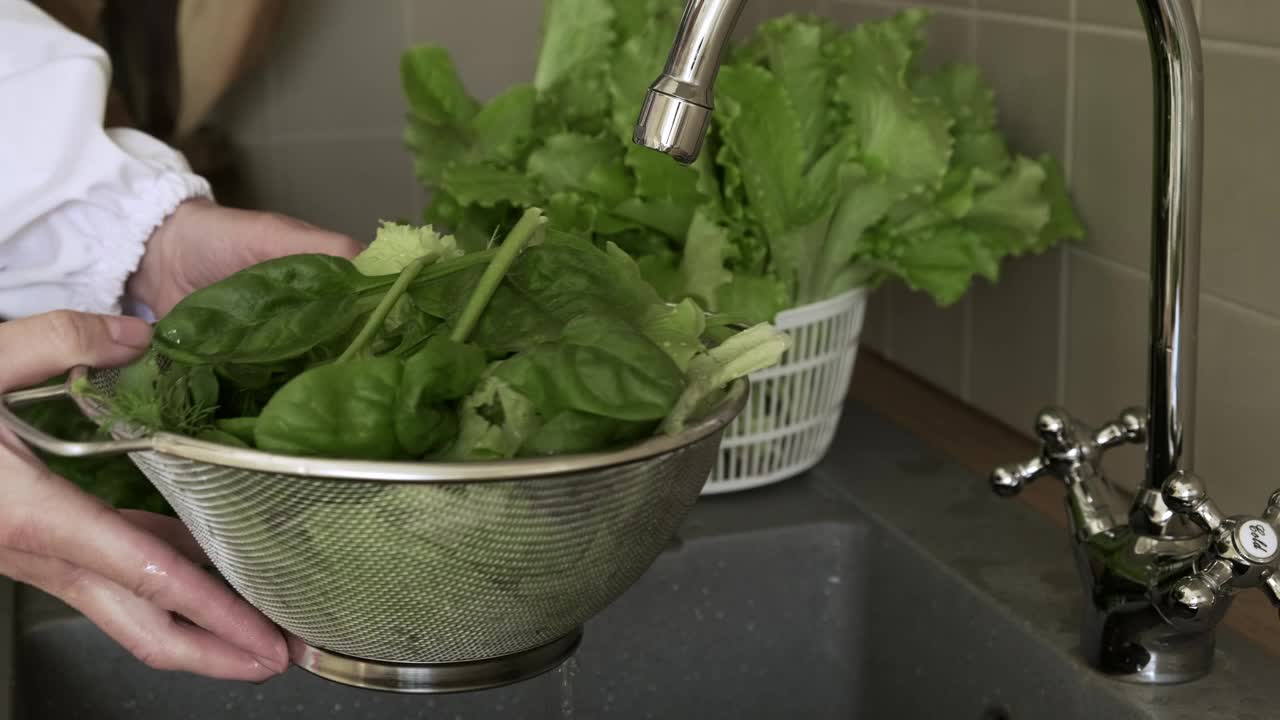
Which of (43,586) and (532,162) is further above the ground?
(532,162)

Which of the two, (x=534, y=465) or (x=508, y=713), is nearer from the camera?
(x=534, y=465)

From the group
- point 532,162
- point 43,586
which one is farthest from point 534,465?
point 532,162

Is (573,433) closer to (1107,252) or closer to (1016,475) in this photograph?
(1016,475)

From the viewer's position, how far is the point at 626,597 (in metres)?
0.83

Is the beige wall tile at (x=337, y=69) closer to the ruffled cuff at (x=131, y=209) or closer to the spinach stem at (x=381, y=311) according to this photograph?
the ruffled cuff at (x=131, y=209)

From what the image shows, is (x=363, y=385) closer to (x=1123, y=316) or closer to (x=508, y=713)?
(x=508, y=713)

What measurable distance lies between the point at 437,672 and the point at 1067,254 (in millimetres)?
539

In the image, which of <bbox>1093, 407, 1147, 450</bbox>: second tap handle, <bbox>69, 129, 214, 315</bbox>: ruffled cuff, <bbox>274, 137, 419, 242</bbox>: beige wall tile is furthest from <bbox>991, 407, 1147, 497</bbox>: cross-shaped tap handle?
<bbox>274, 137, 419, 242</bbox>: beige wall tile

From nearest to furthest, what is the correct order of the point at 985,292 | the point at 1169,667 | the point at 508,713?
the point at 1169,667 < the point at 508,713 < the point at 985,292

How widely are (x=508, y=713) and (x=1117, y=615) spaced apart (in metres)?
0.34

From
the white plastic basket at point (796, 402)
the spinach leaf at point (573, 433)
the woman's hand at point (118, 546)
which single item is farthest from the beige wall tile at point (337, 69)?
the spinach leaf at point (573, 433)

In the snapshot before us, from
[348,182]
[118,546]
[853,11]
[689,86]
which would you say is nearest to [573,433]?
[689,86]

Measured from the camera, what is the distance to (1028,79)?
0.94m

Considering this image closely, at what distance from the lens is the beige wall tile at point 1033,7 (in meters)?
0.89
